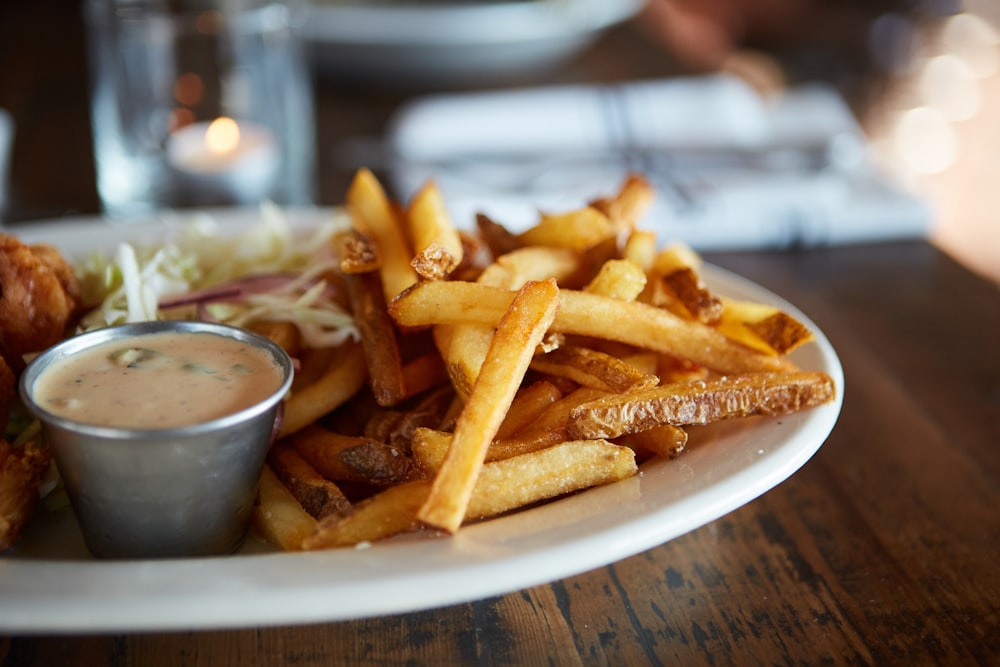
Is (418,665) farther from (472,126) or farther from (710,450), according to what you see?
(472,126)

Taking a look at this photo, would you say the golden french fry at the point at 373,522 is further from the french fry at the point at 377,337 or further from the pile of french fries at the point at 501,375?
the french fry at the point at 377,337

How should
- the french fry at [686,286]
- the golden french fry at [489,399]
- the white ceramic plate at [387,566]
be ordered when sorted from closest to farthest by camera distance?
the white ceramic plate at [387,566] < the golden french fry at [489,399] < the french fry at [686,286]

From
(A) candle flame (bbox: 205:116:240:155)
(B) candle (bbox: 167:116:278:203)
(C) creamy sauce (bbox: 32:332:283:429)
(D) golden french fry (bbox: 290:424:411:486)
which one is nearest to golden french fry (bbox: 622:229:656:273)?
(D) golden french fry (bbox: 290:424:411:486)

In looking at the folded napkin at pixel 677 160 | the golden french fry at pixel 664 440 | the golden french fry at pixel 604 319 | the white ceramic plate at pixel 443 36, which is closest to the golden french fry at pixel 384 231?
the golden french fry at pixel 604 319

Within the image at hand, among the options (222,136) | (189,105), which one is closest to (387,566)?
(222,136)

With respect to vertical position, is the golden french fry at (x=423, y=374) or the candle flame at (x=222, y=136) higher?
the golden french fry at (x=423, y=374)

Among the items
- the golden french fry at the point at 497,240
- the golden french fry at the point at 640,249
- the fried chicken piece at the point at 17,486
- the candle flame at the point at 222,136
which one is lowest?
the candle flame at the point at 222,136

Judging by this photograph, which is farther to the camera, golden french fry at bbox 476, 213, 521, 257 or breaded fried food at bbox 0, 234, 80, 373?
golden french fry at bbox 476, 213, 521, 257

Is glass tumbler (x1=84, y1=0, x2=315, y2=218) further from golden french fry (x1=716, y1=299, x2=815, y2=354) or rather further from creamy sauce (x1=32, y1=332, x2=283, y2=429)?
golden french fry (x1=716, y1=299, x2=815, y2=354)
